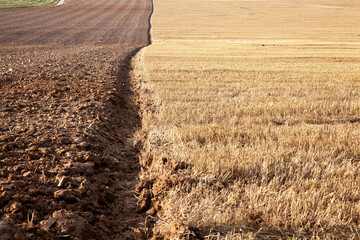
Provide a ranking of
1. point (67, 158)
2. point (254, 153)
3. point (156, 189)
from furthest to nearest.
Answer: point (67, 158)
point (254, 153)
point (156, 189)

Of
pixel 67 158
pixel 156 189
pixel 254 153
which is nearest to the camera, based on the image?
pixel 156 189

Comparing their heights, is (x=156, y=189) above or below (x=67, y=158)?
below

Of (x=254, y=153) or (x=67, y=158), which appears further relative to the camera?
(x=67, y=158)

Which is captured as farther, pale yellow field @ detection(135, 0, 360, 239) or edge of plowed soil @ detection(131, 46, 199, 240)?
pale yellow field @ detection(135, 0, 360, 239)

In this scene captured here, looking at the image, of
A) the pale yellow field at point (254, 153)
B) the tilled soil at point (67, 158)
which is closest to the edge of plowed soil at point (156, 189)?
the pale yellow field at point (254, 153)

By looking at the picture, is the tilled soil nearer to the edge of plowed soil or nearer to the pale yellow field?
the edge of plowed soil

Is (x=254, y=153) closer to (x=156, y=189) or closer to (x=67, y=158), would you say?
(x=156, y=189)

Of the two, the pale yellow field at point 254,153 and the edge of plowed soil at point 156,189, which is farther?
the pale yellow field at point 254,153

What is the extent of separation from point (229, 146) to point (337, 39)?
32504mm

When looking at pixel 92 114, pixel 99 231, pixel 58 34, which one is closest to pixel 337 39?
pixel 58 34

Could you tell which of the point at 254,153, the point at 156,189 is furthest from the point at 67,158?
the point at 254,153

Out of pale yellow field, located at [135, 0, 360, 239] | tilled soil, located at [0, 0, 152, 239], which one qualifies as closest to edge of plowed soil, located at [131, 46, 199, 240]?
pale yellow field, located at [135, 0, 360, 239]

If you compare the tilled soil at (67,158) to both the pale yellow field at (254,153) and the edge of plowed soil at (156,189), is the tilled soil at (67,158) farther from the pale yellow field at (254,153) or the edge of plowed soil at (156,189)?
the pale yellow field at (254,153)

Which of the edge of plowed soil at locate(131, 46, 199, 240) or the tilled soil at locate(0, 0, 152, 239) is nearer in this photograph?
the edge of plowed soil at locate(131, 46, 199, 240)
